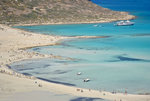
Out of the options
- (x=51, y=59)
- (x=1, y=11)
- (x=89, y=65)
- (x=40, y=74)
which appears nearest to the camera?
(x=40, y=74)

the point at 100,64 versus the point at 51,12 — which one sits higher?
the point at 100,64

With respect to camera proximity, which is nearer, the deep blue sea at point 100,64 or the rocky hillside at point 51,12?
the deep blue sea at point 100,64

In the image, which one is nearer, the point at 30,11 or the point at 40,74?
the point at 40,74

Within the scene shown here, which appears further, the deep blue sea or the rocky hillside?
the rocky hillside

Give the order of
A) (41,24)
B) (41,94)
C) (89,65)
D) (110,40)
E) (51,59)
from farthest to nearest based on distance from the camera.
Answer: (41,24)
(110,40)
(51,59)
(89,65)
(41,94)

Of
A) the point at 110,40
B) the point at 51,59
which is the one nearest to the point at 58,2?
the point at 110,40

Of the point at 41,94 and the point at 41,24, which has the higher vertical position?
the point at 41,94

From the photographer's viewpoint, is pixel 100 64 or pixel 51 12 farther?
pixel 51 12

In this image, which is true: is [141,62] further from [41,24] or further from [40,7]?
[40,7]
